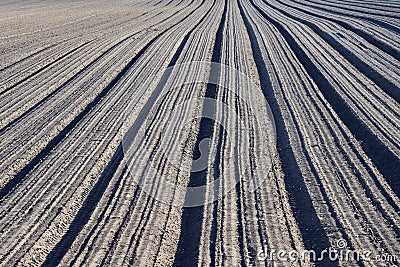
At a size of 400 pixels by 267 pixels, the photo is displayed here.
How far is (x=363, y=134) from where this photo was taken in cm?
838

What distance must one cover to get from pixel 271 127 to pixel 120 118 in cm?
297

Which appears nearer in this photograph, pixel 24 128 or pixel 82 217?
pixel 82 217

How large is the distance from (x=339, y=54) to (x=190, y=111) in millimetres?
6082

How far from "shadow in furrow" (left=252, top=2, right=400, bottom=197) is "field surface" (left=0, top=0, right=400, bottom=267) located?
3cm

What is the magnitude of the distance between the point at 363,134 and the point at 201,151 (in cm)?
290

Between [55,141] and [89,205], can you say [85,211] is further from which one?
[55,141]

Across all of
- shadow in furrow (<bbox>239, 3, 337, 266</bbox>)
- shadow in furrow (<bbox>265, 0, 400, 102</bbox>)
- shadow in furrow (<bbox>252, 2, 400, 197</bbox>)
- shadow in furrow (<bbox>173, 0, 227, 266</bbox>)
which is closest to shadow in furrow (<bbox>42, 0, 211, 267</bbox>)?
shadow in furrow (<bbox>173, 0, 227, 266</bbox>)

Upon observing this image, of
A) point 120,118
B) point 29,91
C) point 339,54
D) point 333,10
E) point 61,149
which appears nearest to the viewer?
point 61,149

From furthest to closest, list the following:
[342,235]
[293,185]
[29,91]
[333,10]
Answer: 1. [333,10]
2. [29,91]
3. [293,185]
4. [342,235]

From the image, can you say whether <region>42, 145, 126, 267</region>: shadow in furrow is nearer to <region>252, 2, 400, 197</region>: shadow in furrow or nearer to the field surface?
the field surface

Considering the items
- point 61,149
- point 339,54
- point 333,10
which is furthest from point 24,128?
point 333,10

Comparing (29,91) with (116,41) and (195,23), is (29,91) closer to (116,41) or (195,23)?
(116,41)

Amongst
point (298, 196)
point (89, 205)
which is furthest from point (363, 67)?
point (89, 205)

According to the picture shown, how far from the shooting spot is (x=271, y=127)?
28.9 feet
